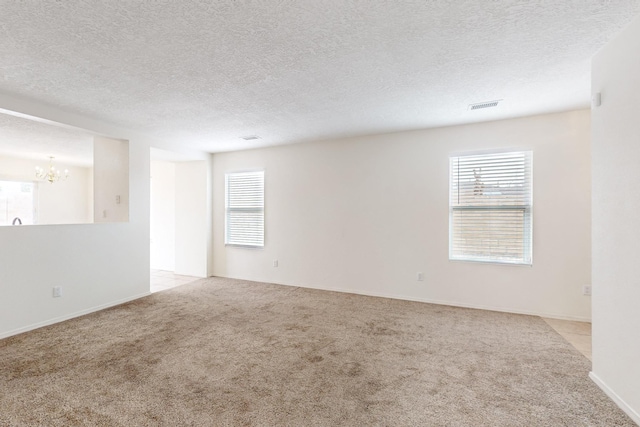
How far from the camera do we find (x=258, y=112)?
3639 mm

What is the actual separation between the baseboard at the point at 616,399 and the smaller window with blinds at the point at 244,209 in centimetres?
480

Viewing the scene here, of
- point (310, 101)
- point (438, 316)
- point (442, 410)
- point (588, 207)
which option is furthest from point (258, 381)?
point (588, 207)

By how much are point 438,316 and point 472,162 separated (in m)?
2.21

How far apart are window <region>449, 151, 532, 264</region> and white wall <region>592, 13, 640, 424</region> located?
165cm

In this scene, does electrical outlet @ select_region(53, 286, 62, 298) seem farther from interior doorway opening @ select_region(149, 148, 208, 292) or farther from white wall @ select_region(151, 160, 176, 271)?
white wall @ select_region(151, 160, 176, 271)

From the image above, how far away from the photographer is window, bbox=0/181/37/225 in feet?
22.3

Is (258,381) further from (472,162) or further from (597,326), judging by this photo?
(472,162)

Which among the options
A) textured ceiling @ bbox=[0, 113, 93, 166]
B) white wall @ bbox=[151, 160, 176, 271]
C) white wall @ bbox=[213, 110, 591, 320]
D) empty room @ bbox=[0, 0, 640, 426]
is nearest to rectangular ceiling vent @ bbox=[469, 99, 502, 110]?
empty room @ bbox=[0, 0, 640, 426]

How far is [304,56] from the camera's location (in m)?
2.32

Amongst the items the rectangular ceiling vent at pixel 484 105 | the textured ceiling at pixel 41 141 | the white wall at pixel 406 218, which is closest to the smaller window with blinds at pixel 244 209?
the white wall at pixel 406 218

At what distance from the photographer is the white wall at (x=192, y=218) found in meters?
6.04

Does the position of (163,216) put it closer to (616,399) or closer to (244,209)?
(244,209)

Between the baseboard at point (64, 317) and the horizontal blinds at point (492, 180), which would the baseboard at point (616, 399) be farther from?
the baseboard at point (64, 317)

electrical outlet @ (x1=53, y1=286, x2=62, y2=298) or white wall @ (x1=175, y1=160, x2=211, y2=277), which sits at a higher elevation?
white wall @ (x1=175, y1=160, x2=211, y2=277)
